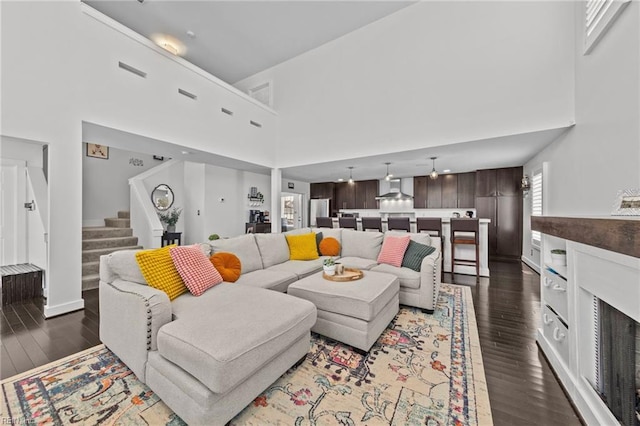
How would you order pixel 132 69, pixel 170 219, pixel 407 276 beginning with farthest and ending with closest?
→ pixel 170 219, pixel 132 69, pixel 407 276

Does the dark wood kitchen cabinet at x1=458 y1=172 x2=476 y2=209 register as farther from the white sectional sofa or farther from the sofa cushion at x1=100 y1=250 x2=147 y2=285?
the sofa cushion at x1=100 y1=250 x2=147 y2=285

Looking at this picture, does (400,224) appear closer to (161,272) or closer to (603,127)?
(603,127)

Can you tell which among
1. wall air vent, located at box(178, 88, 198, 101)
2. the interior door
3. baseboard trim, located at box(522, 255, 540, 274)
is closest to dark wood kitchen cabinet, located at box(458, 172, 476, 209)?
baseboard trim, located at box(522, 255, 540, 274)

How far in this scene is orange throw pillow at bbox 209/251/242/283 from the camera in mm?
2627

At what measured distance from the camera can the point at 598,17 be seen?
93.2 inches

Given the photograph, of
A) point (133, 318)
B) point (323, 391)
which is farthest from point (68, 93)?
point (323, 391)

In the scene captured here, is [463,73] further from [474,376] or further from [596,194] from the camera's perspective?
[474,376]

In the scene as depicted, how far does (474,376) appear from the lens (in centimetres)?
185

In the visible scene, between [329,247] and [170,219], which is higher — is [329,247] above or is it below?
below

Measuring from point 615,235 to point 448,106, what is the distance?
12.5 ft

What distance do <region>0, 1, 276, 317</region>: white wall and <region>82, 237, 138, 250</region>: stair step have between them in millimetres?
1580

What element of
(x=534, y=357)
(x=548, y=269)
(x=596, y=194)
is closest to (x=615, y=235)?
(x=548, y=269)

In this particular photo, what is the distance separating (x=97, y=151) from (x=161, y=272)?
6.08 metres

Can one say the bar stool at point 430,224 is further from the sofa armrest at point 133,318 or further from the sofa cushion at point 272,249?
the sofa armrest at point 133,318
